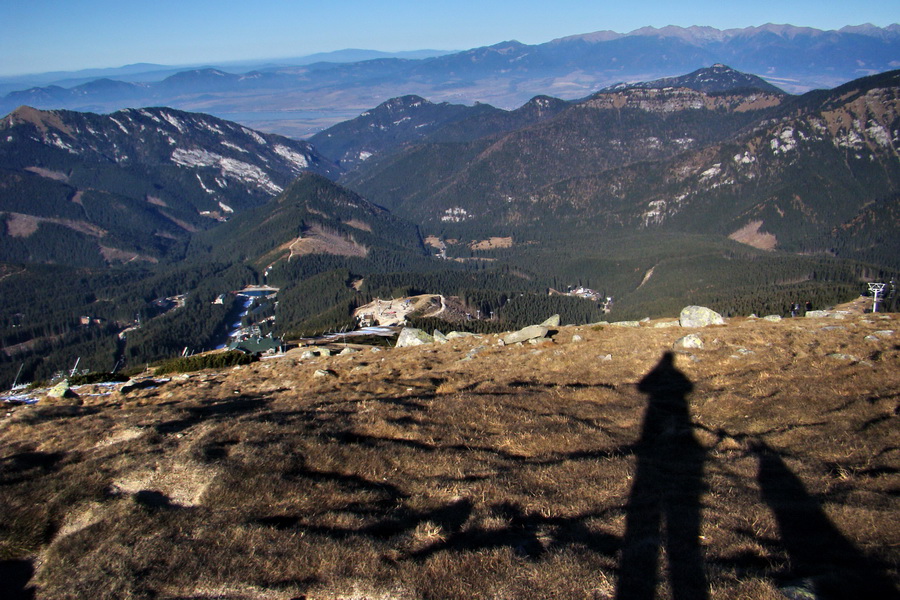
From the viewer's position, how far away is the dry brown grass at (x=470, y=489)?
36.3ft

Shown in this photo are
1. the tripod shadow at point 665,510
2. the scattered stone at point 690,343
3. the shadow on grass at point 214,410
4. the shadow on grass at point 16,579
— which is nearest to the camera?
the tripod shadow at point 665,510

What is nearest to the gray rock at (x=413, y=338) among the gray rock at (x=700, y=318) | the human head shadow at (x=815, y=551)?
the gray rock at (x=700, y=318)

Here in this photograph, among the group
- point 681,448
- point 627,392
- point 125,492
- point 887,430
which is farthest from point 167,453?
point 887,430

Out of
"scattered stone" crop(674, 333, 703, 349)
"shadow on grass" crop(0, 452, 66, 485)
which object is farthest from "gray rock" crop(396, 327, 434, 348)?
"shadow on grass" crop(0, 452, 66, 485)

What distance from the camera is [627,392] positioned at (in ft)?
82.8

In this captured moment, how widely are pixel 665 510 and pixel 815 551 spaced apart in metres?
3.27

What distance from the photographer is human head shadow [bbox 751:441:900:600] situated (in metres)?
9.70

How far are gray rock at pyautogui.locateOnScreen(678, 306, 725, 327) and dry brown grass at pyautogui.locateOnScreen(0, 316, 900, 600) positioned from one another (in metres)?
16.7

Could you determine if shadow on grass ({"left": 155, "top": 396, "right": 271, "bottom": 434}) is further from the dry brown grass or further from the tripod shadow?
the tripod shadow

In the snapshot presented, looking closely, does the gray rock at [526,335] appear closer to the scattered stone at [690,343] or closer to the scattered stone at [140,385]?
the scattered stone at [690,343]

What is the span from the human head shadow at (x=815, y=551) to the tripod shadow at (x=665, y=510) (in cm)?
181

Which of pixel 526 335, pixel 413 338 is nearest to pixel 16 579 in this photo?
pixel 526 335

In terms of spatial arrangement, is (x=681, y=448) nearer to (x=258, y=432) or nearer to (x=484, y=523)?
(x=484, y=523)

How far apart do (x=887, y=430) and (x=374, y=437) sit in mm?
18499
